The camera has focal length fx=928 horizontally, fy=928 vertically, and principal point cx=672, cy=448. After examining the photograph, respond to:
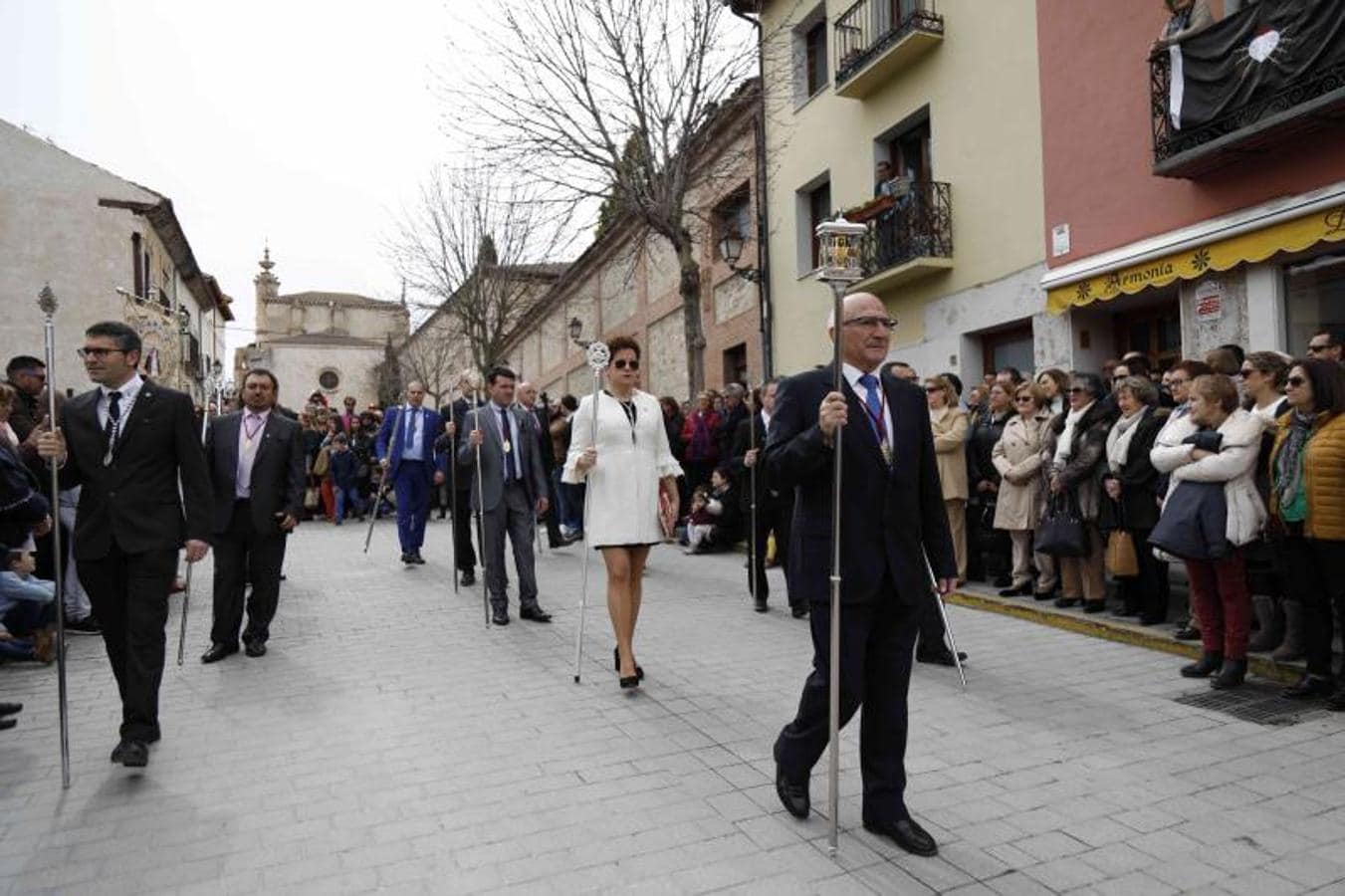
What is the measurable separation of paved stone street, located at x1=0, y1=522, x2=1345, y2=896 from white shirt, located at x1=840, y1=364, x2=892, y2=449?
1.60 metres

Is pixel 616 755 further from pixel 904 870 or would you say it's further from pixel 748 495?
pixel 748 495

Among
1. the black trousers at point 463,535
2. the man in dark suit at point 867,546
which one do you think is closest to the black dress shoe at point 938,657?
the man in dark suit at point 867,546

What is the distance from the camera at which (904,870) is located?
3303 mm

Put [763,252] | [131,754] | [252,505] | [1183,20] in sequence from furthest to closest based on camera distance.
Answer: [763,252] < [1183,20] < [252,505] < [131,754]

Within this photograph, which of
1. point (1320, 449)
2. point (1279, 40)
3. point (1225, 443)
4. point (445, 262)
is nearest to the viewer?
point (1320, 449)

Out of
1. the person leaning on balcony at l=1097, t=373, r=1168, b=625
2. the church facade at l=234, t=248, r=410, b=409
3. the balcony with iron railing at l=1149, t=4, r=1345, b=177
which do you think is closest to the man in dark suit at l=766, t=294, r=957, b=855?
the person leaning on balcony at l=1097, t=373, r=1168, b=625

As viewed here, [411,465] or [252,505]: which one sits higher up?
[411,465]

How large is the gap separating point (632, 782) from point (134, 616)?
270cm

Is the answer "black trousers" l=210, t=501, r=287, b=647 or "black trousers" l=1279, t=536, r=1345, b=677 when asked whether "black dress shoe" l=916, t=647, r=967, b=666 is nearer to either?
"black trousers" l=1279, t=536, r=1345, b=677

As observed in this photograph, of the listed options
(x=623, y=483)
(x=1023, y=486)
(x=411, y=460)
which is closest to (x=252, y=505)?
(x=623, y=483)

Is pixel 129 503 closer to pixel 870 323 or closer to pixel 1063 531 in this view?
pixel 870 323

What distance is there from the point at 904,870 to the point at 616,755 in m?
1.67

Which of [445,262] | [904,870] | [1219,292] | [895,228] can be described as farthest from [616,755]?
[445,262]

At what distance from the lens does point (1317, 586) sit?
514cm
